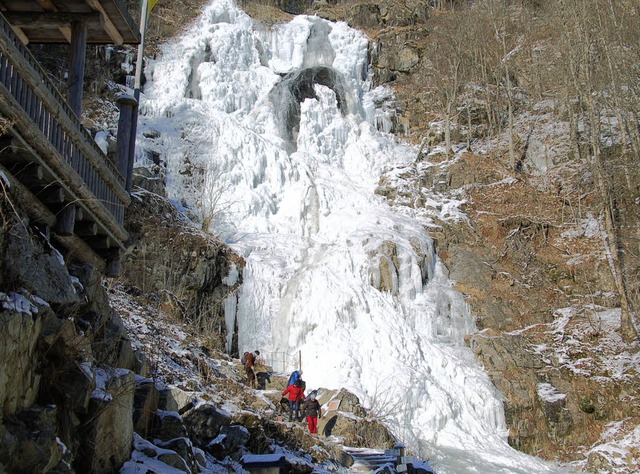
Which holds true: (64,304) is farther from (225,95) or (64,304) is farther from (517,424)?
(225,95)

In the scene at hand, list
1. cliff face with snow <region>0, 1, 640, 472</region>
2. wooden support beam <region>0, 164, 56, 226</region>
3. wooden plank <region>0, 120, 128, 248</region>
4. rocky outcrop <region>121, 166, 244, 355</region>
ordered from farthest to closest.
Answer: rocky outcrop <region>121, 166, 244, 355</region> < cliff face with snow <region>0, 1, 640, 472</region> < wooden plank <region>0, 120, 128, 248</region> < wooden support beam <region>0, 164, 56, 226</region>

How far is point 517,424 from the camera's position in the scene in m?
21.4

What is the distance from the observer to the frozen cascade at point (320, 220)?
2130cm

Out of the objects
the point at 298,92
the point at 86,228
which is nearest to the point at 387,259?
the point at 298,92

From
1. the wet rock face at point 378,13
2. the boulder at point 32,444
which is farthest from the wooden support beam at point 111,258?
the wet rock face at point 378,13

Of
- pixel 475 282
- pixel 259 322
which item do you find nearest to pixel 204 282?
pixel 259 322

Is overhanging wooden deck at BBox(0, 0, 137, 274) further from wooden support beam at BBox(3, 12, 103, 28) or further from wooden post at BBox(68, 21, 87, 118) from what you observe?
wooden post at BBox(68, 21, 87, 118)

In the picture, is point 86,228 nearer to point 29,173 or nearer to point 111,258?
point 111,258

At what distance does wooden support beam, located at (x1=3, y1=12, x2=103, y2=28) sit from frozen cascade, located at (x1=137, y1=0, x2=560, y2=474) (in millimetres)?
12505

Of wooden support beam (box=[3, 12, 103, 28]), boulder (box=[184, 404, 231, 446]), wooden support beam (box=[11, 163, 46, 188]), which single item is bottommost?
boulder (box=[184, 404, 231, 446])

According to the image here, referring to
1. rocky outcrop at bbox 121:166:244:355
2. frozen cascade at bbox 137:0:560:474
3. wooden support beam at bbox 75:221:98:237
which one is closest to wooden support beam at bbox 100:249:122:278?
wooden support beam at bbox 75:221:98:237

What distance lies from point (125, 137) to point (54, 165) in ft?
10.8

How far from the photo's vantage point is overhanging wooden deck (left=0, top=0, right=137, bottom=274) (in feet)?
22.9

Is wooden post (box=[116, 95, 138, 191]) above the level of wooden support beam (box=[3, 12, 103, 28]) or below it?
below
